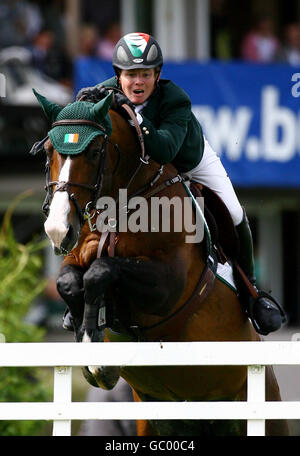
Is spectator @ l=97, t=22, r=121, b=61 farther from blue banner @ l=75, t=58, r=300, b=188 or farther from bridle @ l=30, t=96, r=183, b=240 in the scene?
bridle @ l=30, t=96, r=183, b=240

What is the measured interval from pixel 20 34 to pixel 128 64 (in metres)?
8.63

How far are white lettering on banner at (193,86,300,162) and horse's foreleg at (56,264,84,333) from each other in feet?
25.3

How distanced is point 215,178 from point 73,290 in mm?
1082

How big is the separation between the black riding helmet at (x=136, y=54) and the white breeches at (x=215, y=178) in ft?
2.02

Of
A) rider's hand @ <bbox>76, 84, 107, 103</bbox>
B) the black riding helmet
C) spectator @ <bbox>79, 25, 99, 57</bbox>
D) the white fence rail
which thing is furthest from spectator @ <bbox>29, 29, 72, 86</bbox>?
the white fence rail

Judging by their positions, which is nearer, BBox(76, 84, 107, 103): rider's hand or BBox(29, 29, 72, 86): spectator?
BBox(76, 84, 107, 103): rider's hand

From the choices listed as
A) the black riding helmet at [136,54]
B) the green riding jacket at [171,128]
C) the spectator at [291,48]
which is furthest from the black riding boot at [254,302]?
the spectator at [291,48]

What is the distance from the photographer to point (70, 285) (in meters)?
4.57

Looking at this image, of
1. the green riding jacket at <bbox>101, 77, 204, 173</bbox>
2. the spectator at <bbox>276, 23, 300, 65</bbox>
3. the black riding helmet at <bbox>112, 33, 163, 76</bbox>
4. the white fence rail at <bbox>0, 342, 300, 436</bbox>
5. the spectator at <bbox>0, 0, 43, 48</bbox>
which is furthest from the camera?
the spectator at <bbox>276, 23, 300, 65</bbox>

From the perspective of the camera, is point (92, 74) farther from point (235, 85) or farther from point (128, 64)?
point (128, 64)

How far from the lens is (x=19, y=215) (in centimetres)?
1425

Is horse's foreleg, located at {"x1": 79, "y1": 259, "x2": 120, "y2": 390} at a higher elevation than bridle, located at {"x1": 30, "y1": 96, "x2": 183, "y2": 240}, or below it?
below

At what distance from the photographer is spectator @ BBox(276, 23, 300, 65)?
44.7ft
